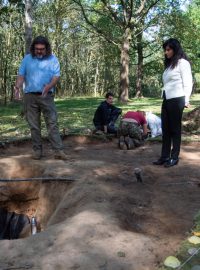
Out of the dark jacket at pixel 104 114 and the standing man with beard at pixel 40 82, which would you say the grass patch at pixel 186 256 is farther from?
the dark jacket at pixel 104 114

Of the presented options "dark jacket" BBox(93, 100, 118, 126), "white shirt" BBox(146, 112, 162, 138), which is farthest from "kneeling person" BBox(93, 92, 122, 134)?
"white shirt" BBox(146, 112, 162, 138)

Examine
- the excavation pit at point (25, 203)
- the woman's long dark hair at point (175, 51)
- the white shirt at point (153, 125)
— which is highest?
the woman's long dark hair at point (175, 51)

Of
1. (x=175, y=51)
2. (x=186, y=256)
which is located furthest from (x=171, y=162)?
(x=186, y=256)

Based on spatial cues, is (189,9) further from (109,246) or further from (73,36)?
(109,246)

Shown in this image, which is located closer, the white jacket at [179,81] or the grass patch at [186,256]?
the grass patch at [186,256]

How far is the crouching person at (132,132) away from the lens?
28.8ft

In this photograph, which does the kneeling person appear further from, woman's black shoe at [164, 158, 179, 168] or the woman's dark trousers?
woman's black shoe at [164, 158, 179, 168]

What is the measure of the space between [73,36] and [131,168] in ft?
103

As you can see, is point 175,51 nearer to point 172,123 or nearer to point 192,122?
point 172,123

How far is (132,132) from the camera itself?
352 inches

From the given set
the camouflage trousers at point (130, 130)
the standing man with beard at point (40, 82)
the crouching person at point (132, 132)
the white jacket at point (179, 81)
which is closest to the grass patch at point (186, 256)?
the white jacket at point (179, 81)

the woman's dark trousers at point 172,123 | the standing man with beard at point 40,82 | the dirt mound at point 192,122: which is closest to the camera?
the woman's dark trousers at point 172,123

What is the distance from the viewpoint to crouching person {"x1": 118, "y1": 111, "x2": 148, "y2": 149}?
8.79 meters

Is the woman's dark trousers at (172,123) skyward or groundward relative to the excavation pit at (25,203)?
skyward
